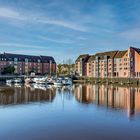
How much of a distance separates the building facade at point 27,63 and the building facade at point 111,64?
18076 mm

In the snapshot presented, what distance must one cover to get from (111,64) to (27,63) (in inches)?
2037

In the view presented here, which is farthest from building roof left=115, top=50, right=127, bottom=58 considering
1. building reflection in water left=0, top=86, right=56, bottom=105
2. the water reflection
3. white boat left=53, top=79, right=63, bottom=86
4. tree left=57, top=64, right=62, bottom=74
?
building reflection in water left=0, top=86, right=56, bottom=105

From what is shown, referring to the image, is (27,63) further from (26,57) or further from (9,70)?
(9,70)

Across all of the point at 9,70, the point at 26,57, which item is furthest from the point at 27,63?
the point at 9,70

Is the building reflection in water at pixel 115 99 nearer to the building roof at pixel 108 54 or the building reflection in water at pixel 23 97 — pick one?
the building reflection in water at pixel 23 97

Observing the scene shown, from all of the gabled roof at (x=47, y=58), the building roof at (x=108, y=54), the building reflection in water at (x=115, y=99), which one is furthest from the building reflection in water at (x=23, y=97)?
the gabled roof at (x=47, y=58)

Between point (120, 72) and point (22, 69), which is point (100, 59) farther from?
point (22, 69)

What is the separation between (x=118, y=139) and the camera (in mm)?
16719

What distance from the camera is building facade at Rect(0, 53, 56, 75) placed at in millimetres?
133500

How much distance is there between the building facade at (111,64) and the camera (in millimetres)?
98125

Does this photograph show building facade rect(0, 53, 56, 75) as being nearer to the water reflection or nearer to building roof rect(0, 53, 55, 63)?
building roof rect(0, 53, 55, 63)

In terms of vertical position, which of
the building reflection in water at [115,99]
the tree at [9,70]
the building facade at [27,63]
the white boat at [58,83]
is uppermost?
the building facade at [27,63]

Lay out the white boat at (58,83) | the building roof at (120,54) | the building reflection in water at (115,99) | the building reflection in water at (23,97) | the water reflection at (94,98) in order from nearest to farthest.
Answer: the building reflection in water at (115,99) < the water reflection at (94,98) < the building reflection in water at (23,97) < the white boat at (58,83) < the building roof at (120,54)

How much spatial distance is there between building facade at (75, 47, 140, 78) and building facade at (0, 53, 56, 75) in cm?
1808
